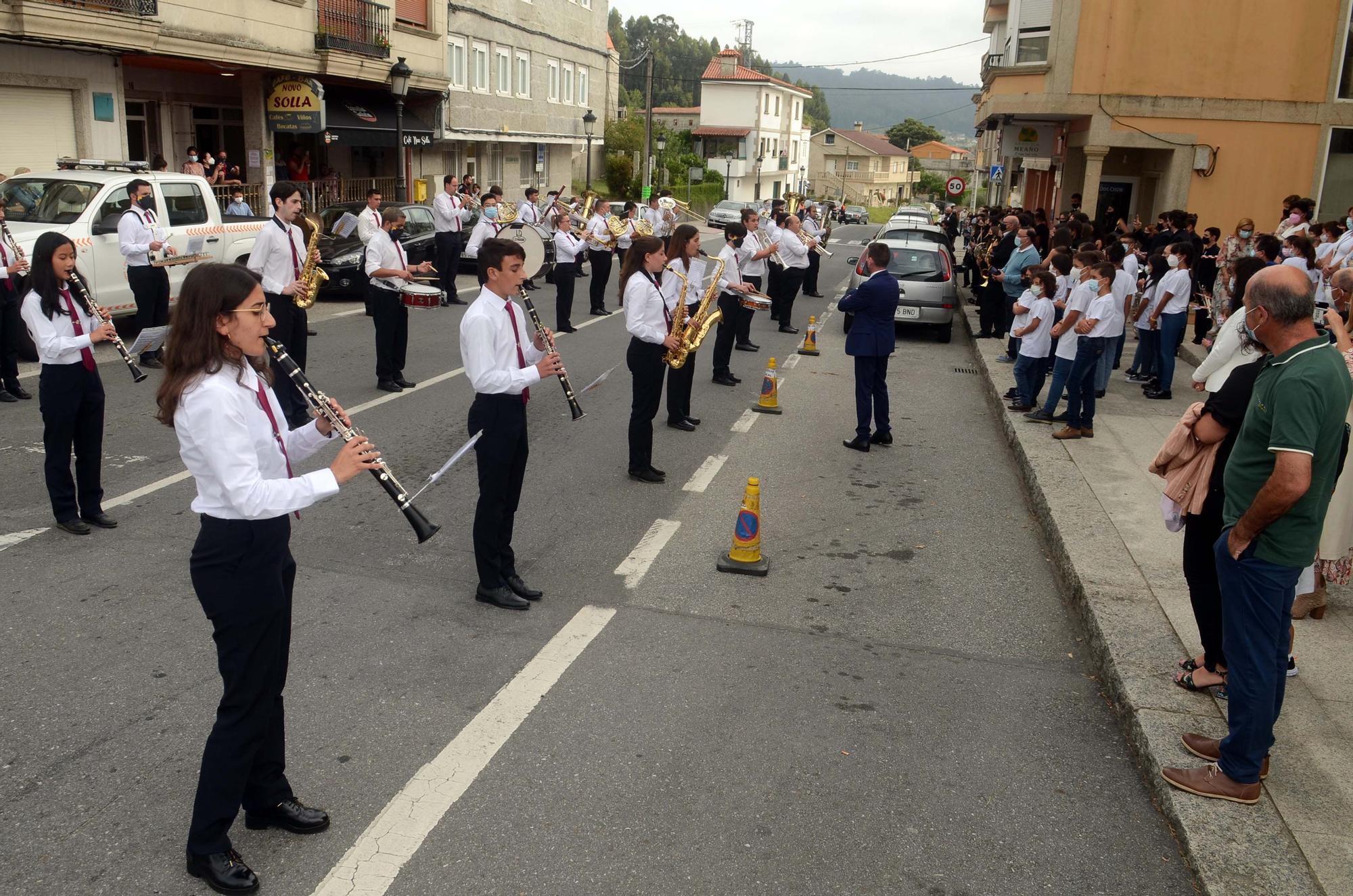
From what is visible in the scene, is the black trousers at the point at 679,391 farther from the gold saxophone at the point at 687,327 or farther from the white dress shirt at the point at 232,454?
the white dress shirt at the point at 232,454

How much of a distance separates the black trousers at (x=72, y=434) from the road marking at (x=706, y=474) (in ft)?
13.8

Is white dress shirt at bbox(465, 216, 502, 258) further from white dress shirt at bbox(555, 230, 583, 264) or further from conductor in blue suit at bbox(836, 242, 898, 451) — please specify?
conductor in blue suit at bbox(836, 242, 898, 451)

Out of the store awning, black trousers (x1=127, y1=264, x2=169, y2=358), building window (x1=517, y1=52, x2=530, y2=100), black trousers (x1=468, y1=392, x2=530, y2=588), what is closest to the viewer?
black trousers (x1=468, y1=392, x2=530, y2=588)

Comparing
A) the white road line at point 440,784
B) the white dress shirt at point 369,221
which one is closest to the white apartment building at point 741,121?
the white dress shirt at point 369,221

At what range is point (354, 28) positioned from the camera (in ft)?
85.3

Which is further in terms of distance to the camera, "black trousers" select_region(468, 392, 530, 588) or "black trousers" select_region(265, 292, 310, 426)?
"black trousers" select_region(265, 292, 310, 426)

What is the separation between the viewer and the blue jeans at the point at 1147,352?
506 inches

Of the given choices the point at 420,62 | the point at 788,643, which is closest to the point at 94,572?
the point at 788,643

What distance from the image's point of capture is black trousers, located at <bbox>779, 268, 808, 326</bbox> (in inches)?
676

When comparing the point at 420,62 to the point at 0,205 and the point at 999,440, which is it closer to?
the point at 0,205

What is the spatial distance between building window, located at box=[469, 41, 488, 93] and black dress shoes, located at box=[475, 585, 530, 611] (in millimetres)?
32285

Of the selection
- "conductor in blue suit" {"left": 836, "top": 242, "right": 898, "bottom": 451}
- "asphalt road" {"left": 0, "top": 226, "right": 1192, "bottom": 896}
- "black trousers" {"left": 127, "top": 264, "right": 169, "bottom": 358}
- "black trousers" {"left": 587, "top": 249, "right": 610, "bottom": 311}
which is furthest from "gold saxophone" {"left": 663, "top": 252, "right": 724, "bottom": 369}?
"black trousers" {"left": 587, "top": 249, "right": 610, "bottom": 311}

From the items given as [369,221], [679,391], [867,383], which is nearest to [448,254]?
[369,221]

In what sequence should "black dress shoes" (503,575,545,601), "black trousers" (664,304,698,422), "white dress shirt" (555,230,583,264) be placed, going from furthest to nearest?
"white dress shirt" (555,230,583,264) < "black trousers" (664,304,698,422) < "black dress shoes" (503,575,545,601)
